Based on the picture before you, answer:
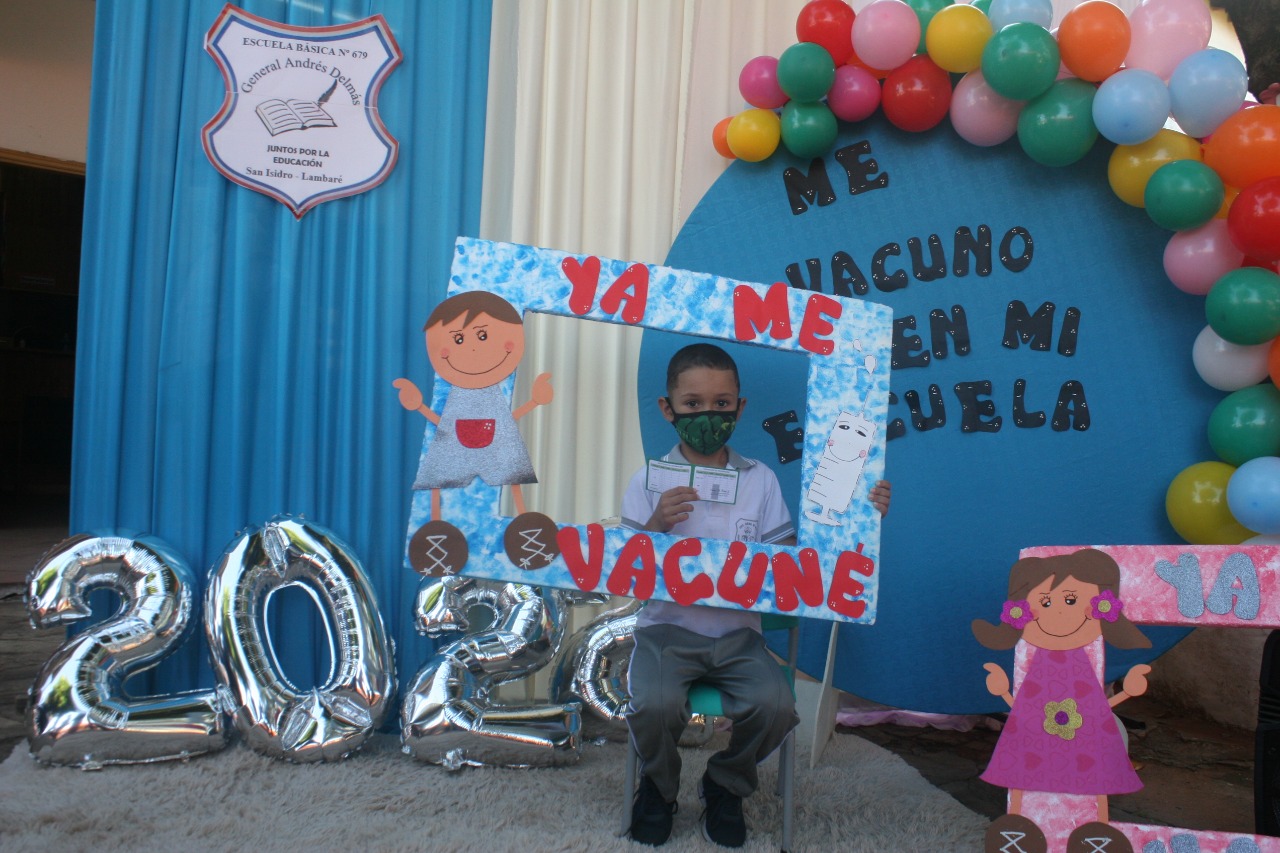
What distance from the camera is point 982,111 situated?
8.18 ft

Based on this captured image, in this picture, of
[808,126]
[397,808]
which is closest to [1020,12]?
[808,126]

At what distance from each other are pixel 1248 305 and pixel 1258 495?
0.41 m

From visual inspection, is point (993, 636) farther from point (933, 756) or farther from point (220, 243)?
point (220, 243)

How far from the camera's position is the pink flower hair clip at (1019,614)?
6.15 feet

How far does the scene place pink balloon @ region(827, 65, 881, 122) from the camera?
258 cm

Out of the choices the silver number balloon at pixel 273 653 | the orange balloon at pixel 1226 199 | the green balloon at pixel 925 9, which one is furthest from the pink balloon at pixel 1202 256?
the silver number balloon at pixel 273 653

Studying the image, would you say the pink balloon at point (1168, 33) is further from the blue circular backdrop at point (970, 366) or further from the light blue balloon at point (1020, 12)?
the blue circular backdrop at point (970, 366)

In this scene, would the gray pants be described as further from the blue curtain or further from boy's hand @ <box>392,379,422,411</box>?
the blue curtain

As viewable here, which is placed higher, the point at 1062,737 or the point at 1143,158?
the point at 1143,158

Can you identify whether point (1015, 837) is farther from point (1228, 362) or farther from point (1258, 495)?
point (1228, 362)

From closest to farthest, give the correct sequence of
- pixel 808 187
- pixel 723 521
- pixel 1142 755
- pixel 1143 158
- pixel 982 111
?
pixel 723 521, pixel 1143 158, pixel 982 111, pixel 808 187, pixel 1142 755

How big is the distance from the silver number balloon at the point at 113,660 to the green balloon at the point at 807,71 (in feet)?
6.44

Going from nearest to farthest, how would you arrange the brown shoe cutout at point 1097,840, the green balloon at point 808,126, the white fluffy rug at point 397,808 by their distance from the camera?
the brown shoe cutout at point 1097,840
the white fluffy rug at point 397,808
the green balloon at point 808,126

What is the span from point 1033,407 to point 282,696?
80.6 inches
